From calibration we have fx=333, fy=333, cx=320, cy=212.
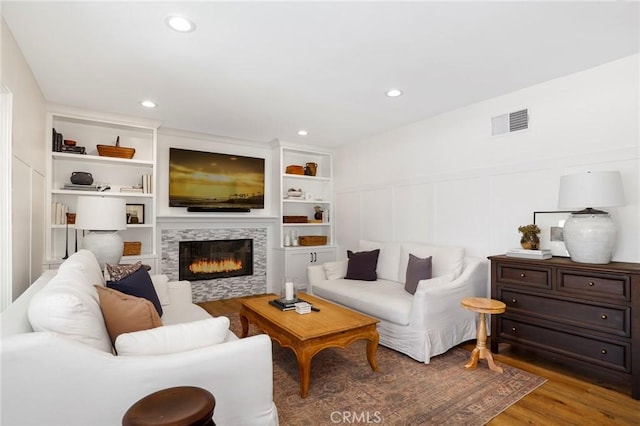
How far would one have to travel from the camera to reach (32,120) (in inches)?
117

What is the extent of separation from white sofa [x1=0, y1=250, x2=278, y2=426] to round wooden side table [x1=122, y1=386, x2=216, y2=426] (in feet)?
0.50

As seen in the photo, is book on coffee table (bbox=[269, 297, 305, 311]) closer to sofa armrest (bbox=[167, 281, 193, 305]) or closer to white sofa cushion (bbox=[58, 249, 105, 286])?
sofa armrest (bbox=[167, 281, 193, 305])

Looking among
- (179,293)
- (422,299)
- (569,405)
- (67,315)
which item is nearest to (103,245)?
(179,293)

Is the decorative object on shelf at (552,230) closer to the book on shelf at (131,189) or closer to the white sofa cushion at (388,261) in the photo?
the white sofa cushion at (388,261)

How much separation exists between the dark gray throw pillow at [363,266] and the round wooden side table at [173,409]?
10.1 ft

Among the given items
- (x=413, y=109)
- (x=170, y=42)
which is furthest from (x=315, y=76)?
(x=413, y=109)

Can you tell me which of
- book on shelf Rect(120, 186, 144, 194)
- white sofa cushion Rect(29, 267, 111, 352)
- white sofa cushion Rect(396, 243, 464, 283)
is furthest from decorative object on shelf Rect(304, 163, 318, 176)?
white sofa cushion Rect(29, 267, 111, 352)

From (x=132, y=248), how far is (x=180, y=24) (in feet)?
9.77

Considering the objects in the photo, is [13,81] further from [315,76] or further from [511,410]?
[511,410]

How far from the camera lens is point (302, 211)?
5941mm

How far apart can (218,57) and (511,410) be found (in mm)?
3260

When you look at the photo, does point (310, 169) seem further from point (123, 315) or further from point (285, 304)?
point (123, 315)

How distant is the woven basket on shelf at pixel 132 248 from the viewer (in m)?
4.14

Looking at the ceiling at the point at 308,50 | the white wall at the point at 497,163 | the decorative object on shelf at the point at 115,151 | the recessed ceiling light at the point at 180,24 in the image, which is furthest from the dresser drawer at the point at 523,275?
the decorative object on shelf at the point at 115,151
